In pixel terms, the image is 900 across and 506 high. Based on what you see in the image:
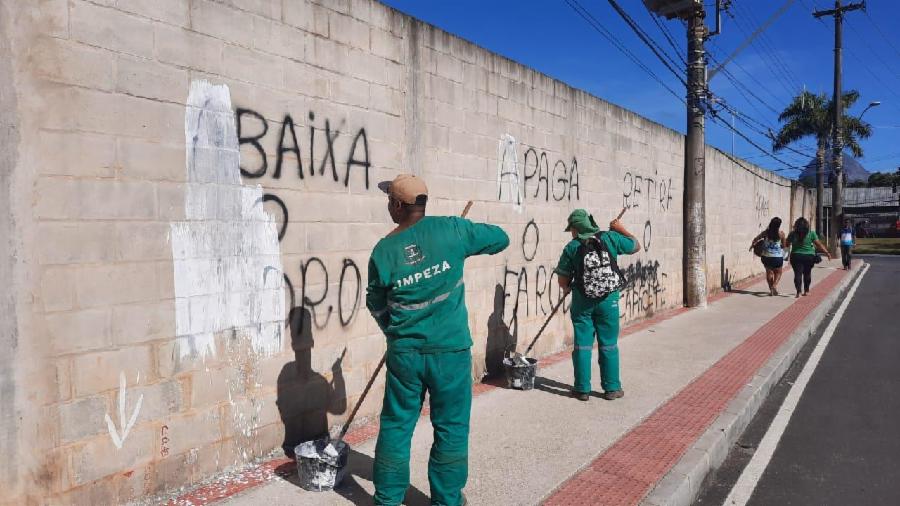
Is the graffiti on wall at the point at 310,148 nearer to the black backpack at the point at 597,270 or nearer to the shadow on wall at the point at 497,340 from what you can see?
the black backpack at the point at 597,270

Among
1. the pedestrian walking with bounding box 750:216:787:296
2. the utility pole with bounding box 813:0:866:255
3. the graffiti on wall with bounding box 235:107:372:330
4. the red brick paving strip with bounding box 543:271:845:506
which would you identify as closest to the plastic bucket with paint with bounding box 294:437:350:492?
the graffiti on wall with bounding box 235:107:372:330

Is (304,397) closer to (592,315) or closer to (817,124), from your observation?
(592,315)

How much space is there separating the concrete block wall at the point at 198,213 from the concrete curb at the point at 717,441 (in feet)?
7.53

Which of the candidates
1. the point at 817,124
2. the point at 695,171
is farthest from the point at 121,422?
the point at 817,124

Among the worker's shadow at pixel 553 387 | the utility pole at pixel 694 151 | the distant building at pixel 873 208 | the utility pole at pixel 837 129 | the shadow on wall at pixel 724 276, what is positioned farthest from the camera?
the distant building at pixel 873 208

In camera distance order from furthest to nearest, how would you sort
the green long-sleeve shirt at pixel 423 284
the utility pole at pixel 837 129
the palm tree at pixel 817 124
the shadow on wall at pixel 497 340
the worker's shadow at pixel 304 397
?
the palm tree at pixel 817 124 < the utility pole at pixel 837 129 < the shadow on wall at pixel 497 340 < the worker's shadow at pixel 304 397 < the green long-sleeve shirt at pixel 423 284

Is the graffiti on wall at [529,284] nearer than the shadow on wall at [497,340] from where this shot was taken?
No

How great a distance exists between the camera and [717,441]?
4496 millimetres

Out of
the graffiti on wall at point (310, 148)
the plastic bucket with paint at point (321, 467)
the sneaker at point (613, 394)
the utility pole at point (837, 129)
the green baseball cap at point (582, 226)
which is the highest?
the utility pole at point (837, 129)

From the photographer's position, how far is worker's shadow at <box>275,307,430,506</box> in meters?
4.27

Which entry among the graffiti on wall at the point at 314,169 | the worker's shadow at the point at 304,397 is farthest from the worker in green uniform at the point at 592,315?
the worker's shadow at the point at 304,397

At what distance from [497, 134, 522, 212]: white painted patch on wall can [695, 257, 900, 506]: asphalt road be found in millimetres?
3170

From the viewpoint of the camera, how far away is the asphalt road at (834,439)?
158 inches

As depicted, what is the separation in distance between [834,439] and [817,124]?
34.6 meters
